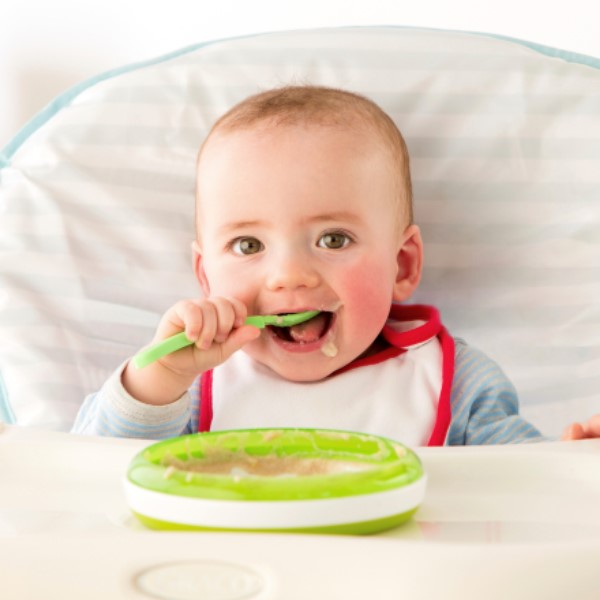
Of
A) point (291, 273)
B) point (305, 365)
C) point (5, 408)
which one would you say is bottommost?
point (5, 408)

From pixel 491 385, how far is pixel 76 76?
1299 millimetres

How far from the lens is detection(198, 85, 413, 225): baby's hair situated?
1.13 m

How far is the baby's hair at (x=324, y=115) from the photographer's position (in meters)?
1.13

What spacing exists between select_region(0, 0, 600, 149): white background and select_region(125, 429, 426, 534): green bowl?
48.6 inches

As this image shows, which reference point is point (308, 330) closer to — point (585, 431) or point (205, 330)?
point (205, 330)

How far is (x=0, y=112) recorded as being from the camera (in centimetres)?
221

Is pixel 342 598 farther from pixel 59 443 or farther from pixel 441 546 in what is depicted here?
pixel 59 443

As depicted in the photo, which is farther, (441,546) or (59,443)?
(59,443)

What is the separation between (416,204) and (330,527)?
647 mm

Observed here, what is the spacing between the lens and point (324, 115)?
3.71ft

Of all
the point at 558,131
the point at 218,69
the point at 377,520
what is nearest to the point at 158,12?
the point at 218,69

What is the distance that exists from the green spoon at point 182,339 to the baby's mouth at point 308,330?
0.4 inches

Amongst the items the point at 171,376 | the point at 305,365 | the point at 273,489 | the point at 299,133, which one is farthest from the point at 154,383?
the point at 273,489

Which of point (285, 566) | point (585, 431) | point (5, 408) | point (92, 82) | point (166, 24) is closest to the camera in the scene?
point (285, 566)
